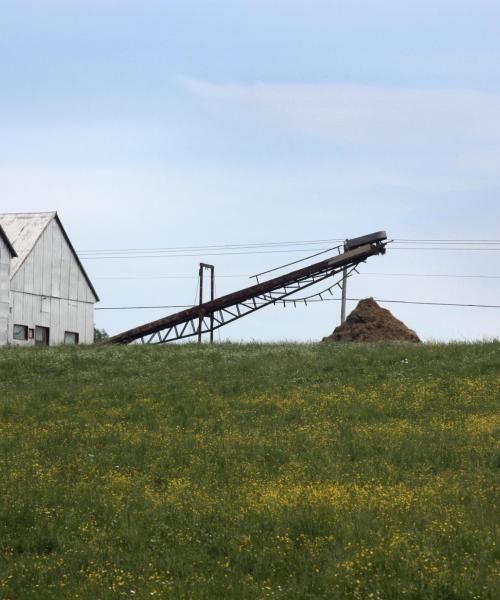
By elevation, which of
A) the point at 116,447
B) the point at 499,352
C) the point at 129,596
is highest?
the point at 499,352

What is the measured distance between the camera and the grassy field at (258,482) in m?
12.7

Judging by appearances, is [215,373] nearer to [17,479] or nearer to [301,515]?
[17,479]

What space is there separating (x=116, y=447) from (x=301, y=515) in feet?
24.2

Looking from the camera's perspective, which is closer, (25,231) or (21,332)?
(21,332)

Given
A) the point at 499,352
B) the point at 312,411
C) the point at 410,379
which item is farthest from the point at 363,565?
the point at 499,352

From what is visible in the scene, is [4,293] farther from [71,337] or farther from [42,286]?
[71,337]

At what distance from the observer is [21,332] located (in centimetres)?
5359

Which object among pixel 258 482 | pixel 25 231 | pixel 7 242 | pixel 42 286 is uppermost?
pixel 25 231

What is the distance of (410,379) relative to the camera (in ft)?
93.4

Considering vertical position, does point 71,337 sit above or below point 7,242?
below

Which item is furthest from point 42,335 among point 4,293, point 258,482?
point 258,482

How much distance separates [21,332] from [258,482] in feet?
127

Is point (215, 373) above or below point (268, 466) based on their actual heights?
above

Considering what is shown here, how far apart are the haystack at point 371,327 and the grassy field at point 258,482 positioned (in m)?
12.3
